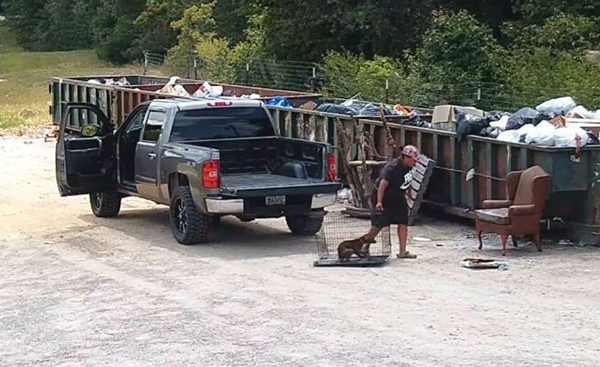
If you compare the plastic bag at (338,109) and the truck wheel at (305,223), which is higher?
the plastic bag at (338,109)

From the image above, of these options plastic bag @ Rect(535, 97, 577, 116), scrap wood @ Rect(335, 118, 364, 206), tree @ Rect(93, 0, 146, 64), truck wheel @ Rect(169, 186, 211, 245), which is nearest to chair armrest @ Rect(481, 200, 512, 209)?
plastic bag @ Rect(535, 97, 577, 116)

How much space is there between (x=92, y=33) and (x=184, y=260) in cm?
7754

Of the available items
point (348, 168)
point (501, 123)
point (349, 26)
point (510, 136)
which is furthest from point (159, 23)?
point (510, 136)

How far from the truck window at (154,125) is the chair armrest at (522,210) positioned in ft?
17.0

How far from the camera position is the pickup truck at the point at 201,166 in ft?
50.2

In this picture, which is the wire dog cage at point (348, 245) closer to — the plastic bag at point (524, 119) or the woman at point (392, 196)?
the woman at point (392, 196)

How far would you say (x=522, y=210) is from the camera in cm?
1471

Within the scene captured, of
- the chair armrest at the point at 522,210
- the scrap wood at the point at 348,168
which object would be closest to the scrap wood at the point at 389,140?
the scrap wood at the point at 348,168

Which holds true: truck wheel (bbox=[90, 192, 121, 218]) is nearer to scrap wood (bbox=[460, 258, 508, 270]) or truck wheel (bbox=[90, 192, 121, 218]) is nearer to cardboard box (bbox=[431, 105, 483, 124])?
cardboard box (bbox=[431, 105, 483, 124])

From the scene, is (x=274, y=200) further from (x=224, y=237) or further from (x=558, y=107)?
(x=558, y=107)

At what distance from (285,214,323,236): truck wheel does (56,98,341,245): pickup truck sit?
Answer: 0.05 feet

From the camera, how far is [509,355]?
944 centimetres

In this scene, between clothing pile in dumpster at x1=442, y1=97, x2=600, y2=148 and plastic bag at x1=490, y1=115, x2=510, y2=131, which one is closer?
clothing pile in dumpster at x1=442, y1=97, x2=600, y2=148

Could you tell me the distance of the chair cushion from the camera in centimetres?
1474
